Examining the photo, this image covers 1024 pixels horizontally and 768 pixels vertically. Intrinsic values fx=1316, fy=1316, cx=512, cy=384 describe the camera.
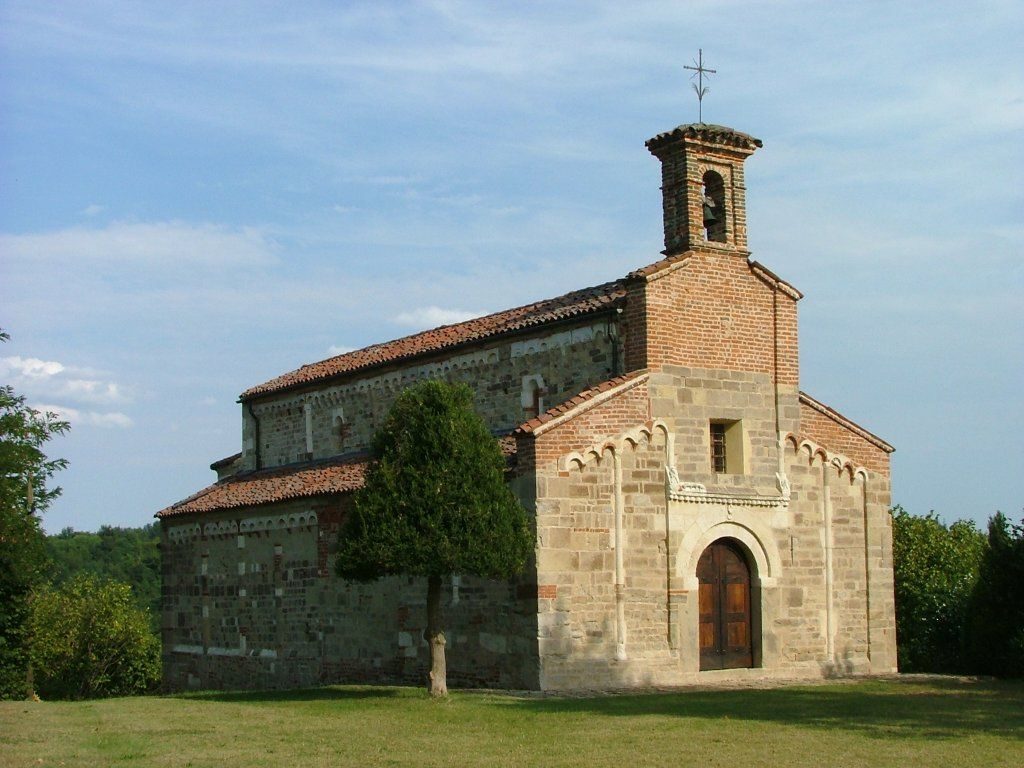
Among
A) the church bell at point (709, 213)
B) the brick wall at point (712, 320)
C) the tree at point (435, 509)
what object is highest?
the church bell at point (709, 213)

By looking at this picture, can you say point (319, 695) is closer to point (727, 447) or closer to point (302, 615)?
point (302, 615)

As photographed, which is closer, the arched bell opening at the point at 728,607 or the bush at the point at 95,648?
the arched bell opening at the point at 728,607

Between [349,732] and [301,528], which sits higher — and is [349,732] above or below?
below

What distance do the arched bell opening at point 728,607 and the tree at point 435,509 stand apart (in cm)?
448

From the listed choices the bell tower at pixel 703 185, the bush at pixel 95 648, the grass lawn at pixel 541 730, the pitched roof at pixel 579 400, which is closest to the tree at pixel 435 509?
the pitched roof at pixel 579 400

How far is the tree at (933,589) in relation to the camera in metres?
28.8

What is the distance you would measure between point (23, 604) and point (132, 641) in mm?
14953

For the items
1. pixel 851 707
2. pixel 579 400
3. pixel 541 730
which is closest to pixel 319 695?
pixel 579 400

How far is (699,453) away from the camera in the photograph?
939 inches

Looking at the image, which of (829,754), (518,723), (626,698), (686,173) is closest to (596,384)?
(686,173)

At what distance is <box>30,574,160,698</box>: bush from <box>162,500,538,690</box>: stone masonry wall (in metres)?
14.7

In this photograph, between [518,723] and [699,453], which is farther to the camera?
[699,453]

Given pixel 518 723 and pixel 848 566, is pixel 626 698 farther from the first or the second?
pixel 848 566

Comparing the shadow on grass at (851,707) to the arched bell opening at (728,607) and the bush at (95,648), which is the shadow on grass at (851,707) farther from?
the bush at (95,648)
